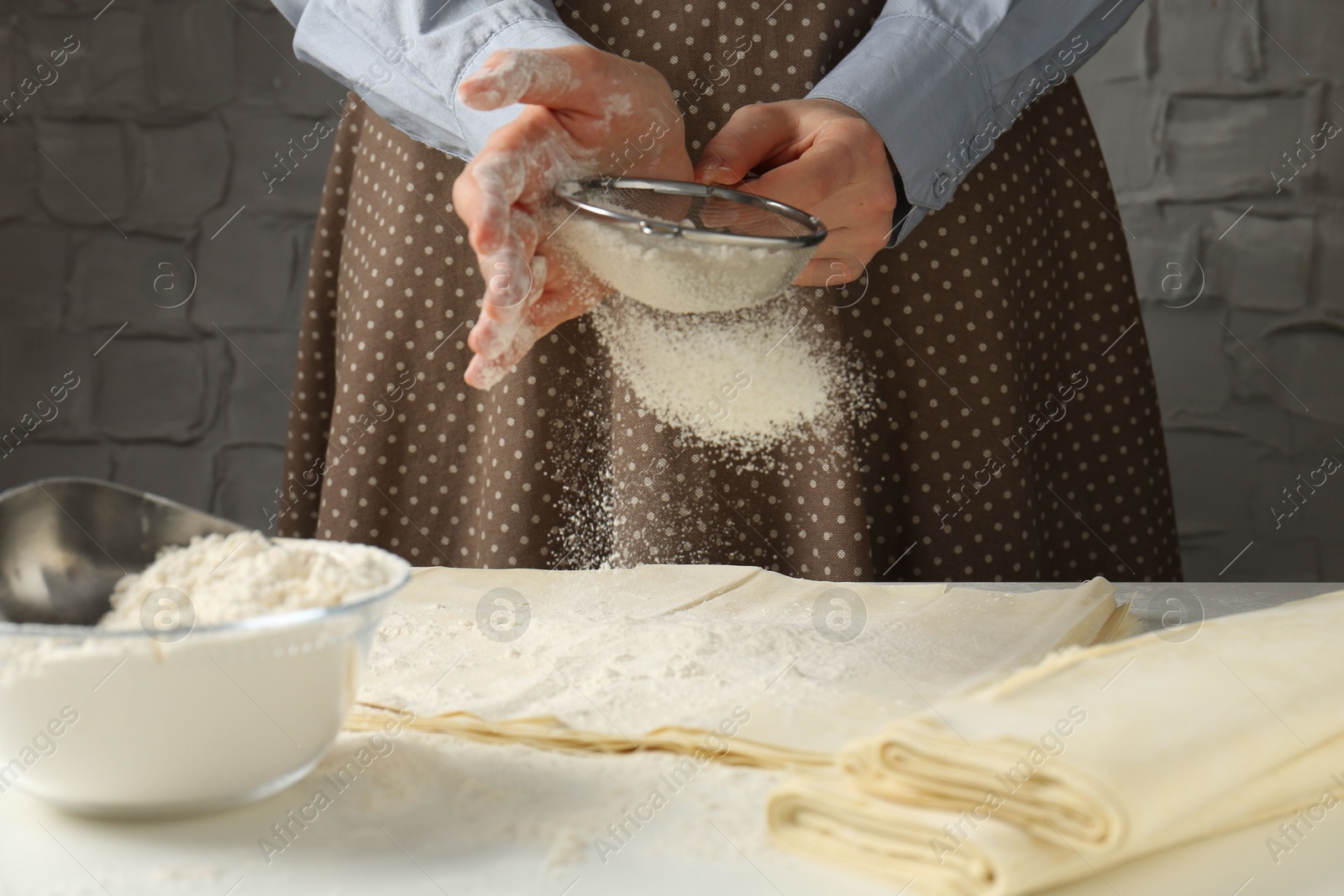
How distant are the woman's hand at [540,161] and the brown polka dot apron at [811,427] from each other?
0.53 ft

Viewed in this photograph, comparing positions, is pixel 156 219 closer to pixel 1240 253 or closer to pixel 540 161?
pixel 540 161

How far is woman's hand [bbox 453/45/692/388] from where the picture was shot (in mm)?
639

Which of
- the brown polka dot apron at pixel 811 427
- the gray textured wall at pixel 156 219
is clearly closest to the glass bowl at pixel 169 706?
the brown polka dot apron at pixel 811 427

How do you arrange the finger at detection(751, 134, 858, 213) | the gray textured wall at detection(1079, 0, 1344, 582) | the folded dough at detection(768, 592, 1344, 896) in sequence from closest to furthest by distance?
the folded dough at detection(768, 592, 1344, 896), the finger at detection(751, 134, 858, 213), the gray textured wall at detection(1079, 0, 1344, 582)

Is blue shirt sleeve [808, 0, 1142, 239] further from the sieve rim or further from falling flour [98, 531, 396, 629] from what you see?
falling flour [98, 531, 396, 629]

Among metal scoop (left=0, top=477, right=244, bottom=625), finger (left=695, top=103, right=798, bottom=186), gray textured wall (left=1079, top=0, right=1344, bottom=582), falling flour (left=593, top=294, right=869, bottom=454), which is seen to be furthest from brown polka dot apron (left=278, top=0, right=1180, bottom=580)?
gray textured wall (left=1079, top=0, right=1344, bottom=582)

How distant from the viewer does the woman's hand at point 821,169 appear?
0.77 metres

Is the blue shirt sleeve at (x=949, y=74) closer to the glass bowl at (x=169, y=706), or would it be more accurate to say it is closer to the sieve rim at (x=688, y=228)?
the sieve rim at (x=688, y=228)

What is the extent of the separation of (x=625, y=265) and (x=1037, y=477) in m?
0.54

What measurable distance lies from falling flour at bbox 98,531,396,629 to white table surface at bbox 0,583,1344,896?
74 mm

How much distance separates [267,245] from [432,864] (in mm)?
1636

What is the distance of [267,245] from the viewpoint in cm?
183

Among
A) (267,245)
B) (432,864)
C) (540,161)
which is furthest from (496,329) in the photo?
(267,245)

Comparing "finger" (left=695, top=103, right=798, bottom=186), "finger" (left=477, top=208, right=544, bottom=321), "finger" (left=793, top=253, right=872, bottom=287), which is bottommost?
"finger" (left=793, top=253, right=872, bottom=287)
